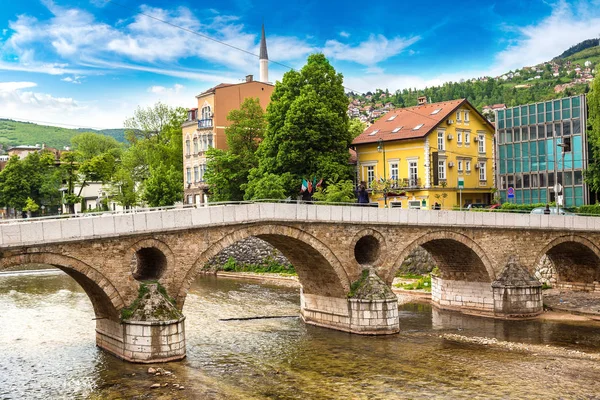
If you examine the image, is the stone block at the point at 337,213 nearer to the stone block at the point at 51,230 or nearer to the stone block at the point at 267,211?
the stone block at the point at 267,211

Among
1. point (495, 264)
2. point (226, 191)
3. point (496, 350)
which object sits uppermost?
point (226, 191)

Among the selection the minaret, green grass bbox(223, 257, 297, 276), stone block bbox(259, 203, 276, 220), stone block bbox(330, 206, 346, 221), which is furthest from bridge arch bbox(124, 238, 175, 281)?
the minaret

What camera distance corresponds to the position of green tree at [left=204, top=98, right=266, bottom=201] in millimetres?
48812

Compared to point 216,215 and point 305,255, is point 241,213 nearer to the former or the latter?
point 216,215

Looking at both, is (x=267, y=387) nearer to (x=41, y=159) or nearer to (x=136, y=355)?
(x=136, y=355)

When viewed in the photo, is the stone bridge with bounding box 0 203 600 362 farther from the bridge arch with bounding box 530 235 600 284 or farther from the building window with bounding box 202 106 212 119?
the building window with bounding box 202 106 212 119

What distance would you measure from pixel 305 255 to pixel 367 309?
10.2 feet

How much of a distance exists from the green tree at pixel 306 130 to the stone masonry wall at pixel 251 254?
345 cm

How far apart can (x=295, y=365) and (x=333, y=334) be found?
4751 mm

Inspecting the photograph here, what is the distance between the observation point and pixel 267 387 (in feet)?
62.8

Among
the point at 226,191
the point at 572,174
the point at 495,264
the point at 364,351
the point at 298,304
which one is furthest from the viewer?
the point at 226,191

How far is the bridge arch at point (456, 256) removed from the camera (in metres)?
28.6

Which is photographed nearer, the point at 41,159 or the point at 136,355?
the point at 136,355

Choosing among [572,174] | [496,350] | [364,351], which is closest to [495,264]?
[496,350]
